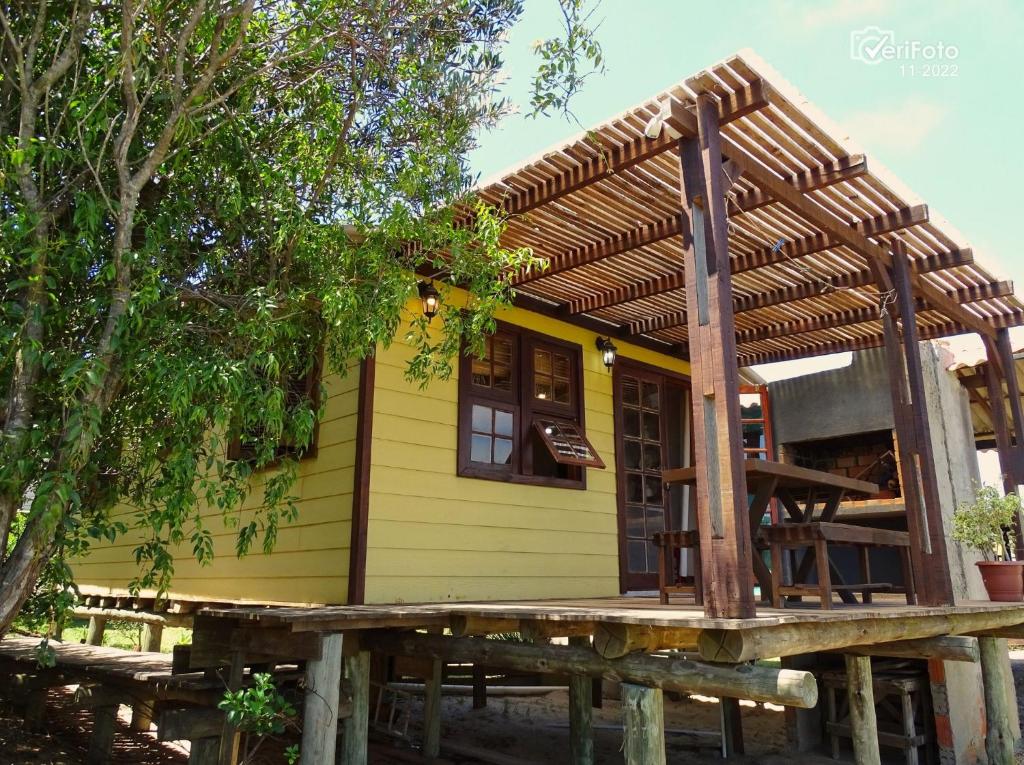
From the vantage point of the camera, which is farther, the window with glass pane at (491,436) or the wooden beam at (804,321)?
the wooden beam at (804,321)

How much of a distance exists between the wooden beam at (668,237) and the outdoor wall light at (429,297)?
2.67 ft

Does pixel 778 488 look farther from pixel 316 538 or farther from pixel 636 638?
pixel 316 538

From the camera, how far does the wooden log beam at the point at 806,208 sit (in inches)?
158

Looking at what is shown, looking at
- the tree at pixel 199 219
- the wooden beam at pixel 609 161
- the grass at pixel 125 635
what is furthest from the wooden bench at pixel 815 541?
the grass at pixel 125 635

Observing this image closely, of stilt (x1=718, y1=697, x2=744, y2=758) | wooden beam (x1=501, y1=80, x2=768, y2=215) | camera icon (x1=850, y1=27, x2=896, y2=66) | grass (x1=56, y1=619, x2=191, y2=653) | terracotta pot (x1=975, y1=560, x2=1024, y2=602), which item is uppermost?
camera icon (x1=850, y1=27, x2=896, y2=66)

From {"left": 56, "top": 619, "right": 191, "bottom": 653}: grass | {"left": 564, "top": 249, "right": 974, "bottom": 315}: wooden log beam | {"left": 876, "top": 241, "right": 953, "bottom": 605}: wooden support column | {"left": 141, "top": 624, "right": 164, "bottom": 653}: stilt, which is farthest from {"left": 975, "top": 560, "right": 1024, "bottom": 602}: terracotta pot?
{"left": 56, "top": 619, "right": 191, "bottom": 653}: grass

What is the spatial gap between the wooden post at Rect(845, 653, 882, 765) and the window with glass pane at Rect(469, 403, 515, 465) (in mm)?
3002

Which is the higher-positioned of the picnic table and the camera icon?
the camera icon

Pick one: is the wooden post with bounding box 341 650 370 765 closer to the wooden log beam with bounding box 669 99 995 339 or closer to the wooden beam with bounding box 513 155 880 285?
the wooden beam with bounding box 513 155 880 285

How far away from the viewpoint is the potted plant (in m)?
6.34

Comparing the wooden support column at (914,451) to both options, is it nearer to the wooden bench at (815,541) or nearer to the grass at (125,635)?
the wooden bench at (815,541)

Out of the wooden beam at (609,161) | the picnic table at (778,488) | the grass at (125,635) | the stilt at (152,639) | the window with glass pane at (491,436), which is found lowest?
the grass at (125,635)

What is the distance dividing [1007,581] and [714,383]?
4418 mm

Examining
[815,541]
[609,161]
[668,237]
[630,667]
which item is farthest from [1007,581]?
[609,161]
